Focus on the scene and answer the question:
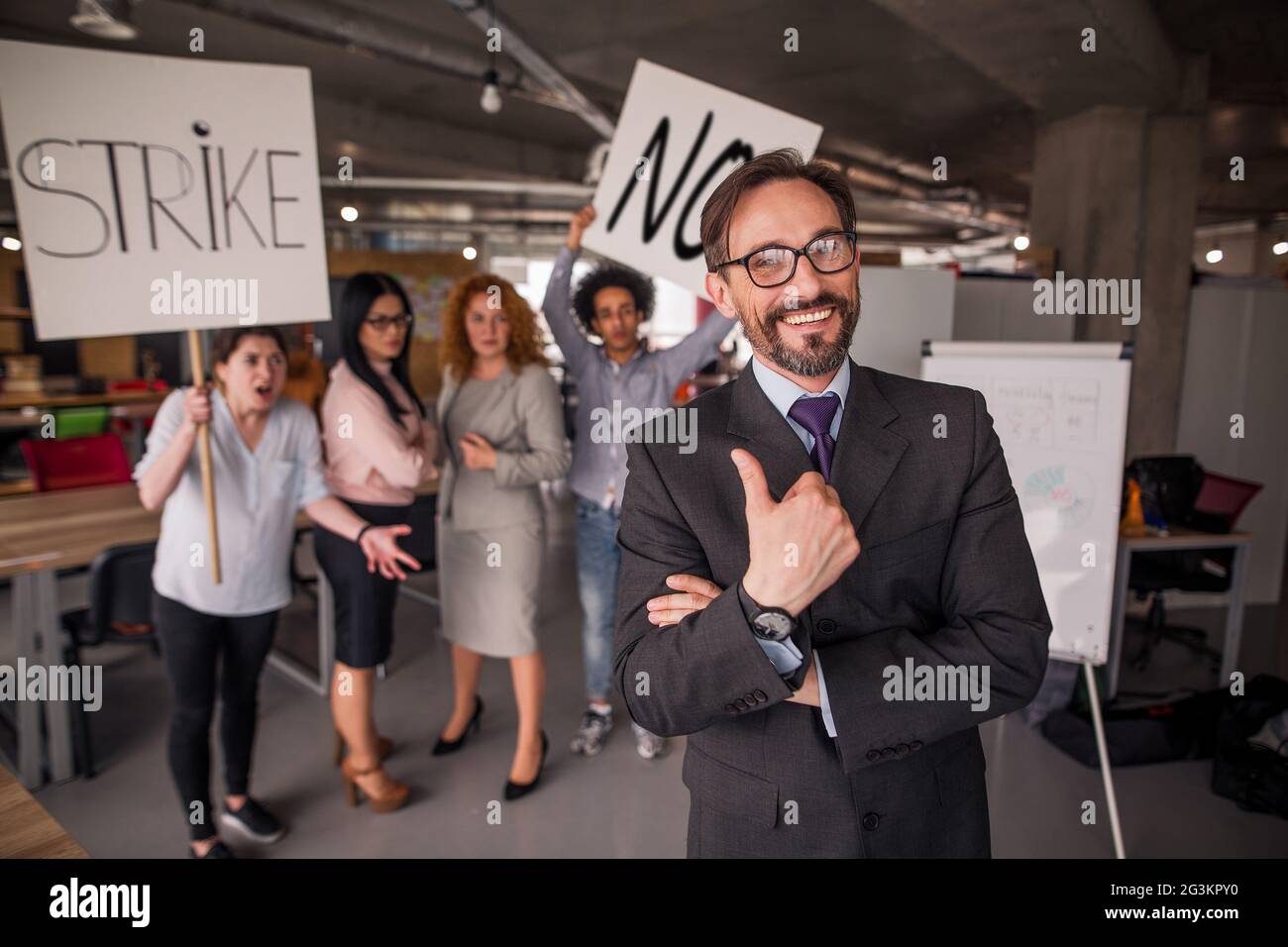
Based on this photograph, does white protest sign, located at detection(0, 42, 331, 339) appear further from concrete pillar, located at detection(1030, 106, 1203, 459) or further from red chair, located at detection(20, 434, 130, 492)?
concrete pillar, located at detection(1030, 106, 1203, 459)

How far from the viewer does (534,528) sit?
2.76 metres

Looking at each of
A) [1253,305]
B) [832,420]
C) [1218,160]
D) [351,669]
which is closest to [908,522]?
[832,420]

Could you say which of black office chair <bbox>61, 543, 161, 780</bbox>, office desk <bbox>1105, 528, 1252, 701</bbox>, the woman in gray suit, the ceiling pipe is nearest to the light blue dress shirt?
the woman in gray suit

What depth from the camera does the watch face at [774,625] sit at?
0.93m

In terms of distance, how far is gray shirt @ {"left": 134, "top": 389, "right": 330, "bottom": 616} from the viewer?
7.27ft

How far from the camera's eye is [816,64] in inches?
246

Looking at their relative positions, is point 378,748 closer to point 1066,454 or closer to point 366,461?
point 366,461

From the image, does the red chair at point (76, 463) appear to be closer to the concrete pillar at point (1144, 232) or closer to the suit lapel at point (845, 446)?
the suit lapel at point (845, 446)

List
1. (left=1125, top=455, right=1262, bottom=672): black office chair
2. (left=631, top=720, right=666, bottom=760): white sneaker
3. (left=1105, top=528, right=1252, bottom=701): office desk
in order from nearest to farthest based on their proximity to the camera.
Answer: (left=631, top=720, right=666, bottom=760): white sneaker, (left=1105, top=528, right=1252, bottom=701): office desk, (left=1125, top=455, right=1262, bottom=672): black office chair

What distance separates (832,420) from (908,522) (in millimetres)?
180

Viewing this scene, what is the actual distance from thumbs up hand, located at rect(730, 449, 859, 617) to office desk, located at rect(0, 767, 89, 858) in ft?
3.10
